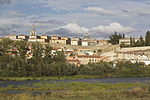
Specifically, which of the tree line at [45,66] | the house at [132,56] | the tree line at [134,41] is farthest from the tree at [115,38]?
the tree line at [45,66]

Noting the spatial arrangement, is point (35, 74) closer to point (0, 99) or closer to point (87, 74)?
point (87, 74)

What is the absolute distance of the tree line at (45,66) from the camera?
52656 millimetres

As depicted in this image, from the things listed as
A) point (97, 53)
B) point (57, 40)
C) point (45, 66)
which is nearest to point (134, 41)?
point (97, 53)

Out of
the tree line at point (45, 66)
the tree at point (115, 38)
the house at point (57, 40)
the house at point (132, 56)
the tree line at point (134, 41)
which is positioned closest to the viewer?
→ the tree line at point (45, 66)

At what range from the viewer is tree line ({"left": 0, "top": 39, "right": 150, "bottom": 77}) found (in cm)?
5266

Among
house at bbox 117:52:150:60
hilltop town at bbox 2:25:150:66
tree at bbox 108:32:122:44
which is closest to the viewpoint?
hilltop town at bbox 2:25:150:66

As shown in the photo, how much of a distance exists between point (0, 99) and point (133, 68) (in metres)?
47.5

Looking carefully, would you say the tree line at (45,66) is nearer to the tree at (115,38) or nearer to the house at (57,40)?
the tree at (115,38)

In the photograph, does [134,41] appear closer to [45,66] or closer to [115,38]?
[115,38]

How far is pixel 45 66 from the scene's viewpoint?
178 ft

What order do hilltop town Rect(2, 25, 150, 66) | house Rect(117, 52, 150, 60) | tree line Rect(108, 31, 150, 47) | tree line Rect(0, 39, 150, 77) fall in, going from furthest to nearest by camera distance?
tree line Rect(108, 31, 150, 47) → house Rect(117, 52, 150, 60) → hilltop town Rect(2, 25, 150, 66) → tree line Rect(0, 39, 150, 77)

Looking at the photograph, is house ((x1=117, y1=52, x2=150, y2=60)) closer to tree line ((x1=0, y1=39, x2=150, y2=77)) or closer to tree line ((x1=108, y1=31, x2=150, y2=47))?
tree line ((x1=108, y1=31, x2=150, y2=47))

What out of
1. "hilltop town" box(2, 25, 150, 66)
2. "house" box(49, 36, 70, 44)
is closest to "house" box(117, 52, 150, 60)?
"hilltop town" box(2, 25, 150, 66)

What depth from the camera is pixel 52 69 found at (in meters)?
54.2
